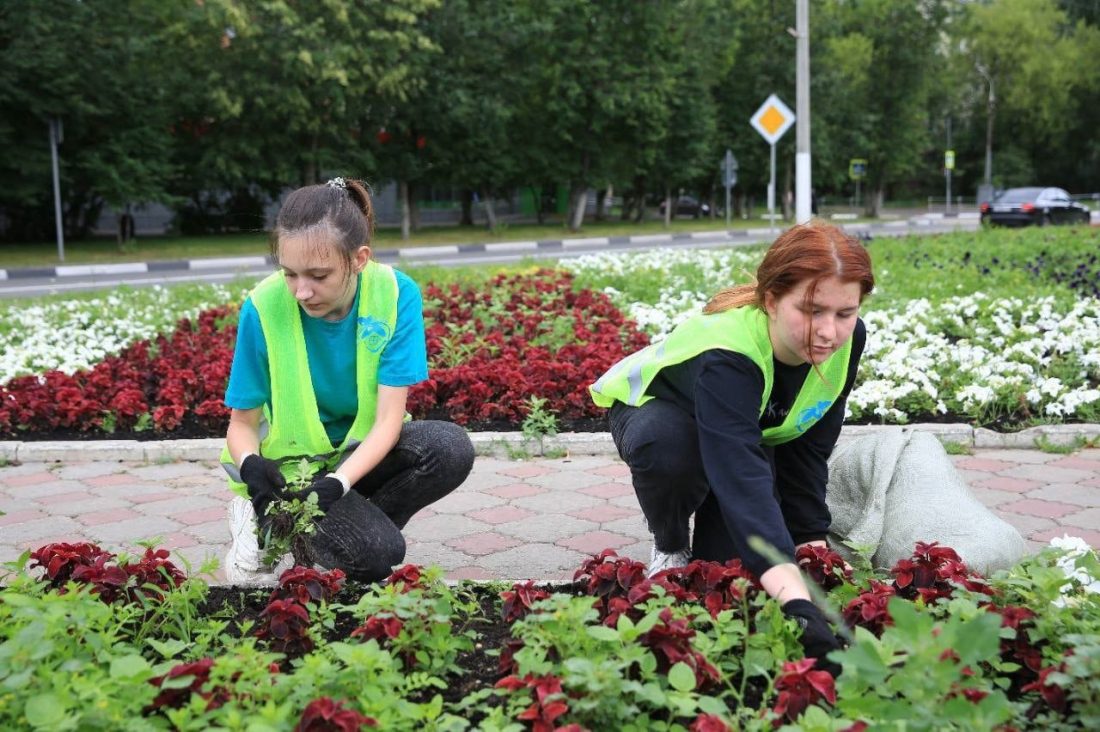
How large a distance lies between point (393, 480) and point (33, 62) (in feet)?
69.9

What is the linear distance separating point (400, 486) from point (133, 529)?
5.32 feet

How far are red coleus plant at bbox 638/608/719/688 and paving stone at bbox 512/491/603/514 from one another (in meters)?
2.43

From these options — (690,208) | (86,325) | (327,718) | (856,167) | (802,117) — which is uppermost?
(856,167)

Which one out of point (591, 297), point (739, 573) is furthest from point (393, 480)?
point (591, 297)

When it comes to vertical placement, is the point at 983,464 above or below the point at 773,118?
below

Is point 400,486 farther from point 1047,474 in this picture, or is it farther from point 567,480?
point 1047,474

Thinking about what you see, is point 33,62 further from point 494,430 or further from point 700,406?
point 700,406

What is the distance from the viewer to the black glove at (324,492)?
2941mm

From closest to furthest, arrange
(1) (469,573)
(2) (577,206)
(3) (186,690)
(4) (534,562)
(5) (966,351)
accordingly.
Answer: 1. (3) (186,690)
2. (1) (469,573)
3. (4) (534,562)
4. (5) (966,351)
5. (2) (577,206)

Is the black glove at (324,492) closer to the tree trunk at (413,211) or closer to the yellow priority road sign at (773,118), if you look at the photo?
the yellow priority road sign at (773,118)

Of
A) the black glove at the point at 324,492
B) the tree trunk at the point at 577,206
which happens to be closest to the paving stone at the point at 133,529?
the black glove at the point at 324,492

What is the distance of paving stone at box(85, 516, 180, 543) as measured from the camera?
4.38 m

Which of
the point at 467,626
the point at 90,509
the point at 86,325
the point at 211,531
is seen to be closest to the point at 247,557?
the point at 467,626

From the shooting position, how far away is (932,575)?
2.66m
